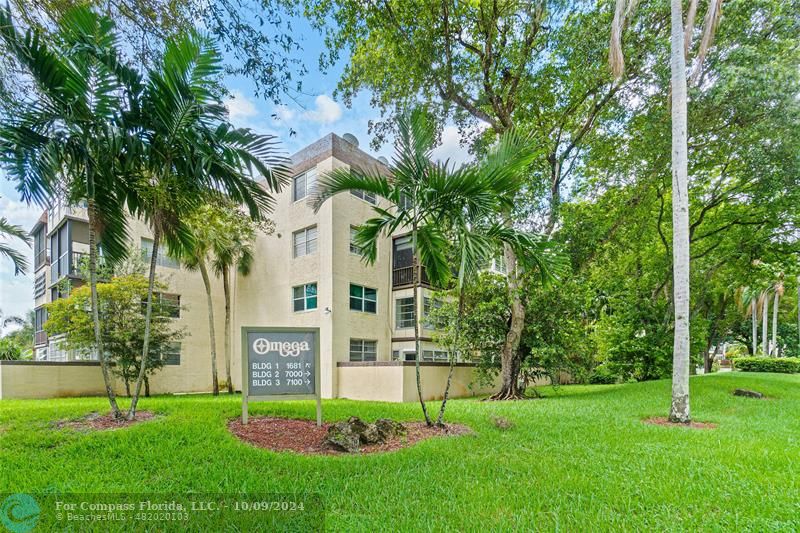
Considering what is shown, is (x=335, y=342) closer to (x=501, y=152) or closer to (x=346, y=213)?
(x=346, y=213)

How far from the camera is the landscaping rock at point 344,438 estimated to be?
17.3 ft

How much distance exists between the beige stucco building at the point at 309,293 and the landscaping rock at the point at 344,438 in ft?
27.1

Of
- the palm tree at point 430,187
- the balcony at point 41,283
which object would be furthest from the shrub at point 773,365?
the balcony at point 41,283

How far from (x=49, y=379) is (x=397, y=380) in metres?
12.2

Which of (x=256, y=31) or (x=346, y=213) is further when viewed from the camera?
(x=346, y=213)

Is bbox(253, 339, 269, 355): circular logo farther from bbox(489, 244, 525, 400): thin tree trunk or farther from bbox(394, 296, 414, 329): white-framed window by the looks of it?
bbox(394, 296, 414, 329): white-framed window

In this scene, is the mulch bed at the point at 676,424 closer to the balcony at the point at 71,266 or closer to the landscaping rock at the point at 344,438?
the landscaping rock at the point at 344,438

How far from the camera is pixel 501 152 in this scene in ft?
20.9

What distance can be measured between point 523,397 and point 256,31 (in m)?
12.0

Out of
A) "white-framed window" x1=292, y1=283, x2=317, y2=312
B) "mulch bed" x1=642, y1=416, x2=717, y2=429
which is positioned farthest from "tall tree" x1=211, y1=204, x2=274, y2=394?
"mulch bed" x1=642, y1=416, x2=717, y2=429

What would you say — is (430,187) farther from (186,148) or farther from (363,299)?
(363,299)

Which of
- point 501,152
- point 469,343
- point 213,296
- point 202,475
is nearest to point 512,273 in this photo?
point 469,343

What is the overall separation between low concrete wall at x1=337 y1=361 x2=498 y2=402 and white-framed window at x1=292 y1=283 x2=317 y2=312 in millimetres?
2814

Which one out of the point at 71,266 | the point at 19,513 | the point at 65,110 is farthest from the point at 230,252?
the point at 19,513
